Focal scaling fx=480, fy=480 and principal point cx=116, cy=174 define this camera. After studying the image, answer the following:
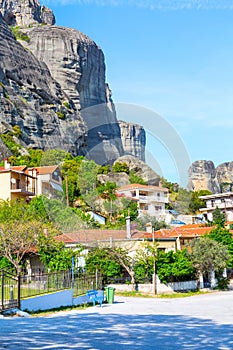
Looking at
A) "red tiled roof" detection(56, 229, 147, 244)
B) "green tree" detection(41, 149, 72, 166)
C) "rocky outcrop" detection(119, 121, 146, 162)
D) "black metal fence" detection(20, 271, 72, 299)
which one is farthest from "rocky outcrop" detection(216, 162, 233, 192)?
"black metal fence" detection(20, 271, 72, 299)

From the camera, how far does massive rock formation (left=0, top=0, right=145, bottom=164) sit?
86.6 m

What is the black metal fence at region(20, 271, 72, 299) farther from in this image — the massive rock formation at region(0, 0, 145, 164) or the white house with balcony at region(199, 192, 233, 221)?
the massive rock formation at region(0, 0, 145, 164)

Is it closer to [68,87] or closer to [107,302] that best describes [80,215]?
[107,302]

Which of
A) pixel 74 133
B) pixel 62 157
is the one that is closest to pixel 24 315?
pixel 62 157

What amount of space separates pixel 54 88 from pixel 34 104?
1320cm

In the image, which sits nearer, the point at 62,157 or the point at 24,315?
the point at 24,315

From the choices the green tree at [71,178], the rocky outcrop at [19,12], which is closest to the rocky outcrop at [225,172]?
the rocky outcrop at [19,12]

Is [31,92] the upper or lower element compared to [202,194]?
upper

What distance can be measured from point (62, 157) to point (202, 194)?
3192 centimetres

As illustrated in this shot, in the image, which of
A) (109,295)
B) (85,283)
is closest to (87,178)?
(85,283)

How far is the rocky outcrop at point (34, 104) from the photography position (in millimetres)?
82919

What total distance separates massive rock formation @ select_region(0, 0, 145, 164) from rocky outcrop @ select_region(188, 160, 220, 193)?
20361 mm

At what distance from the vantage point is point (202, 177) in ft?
423

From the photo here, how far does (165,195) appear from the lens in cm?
6944
